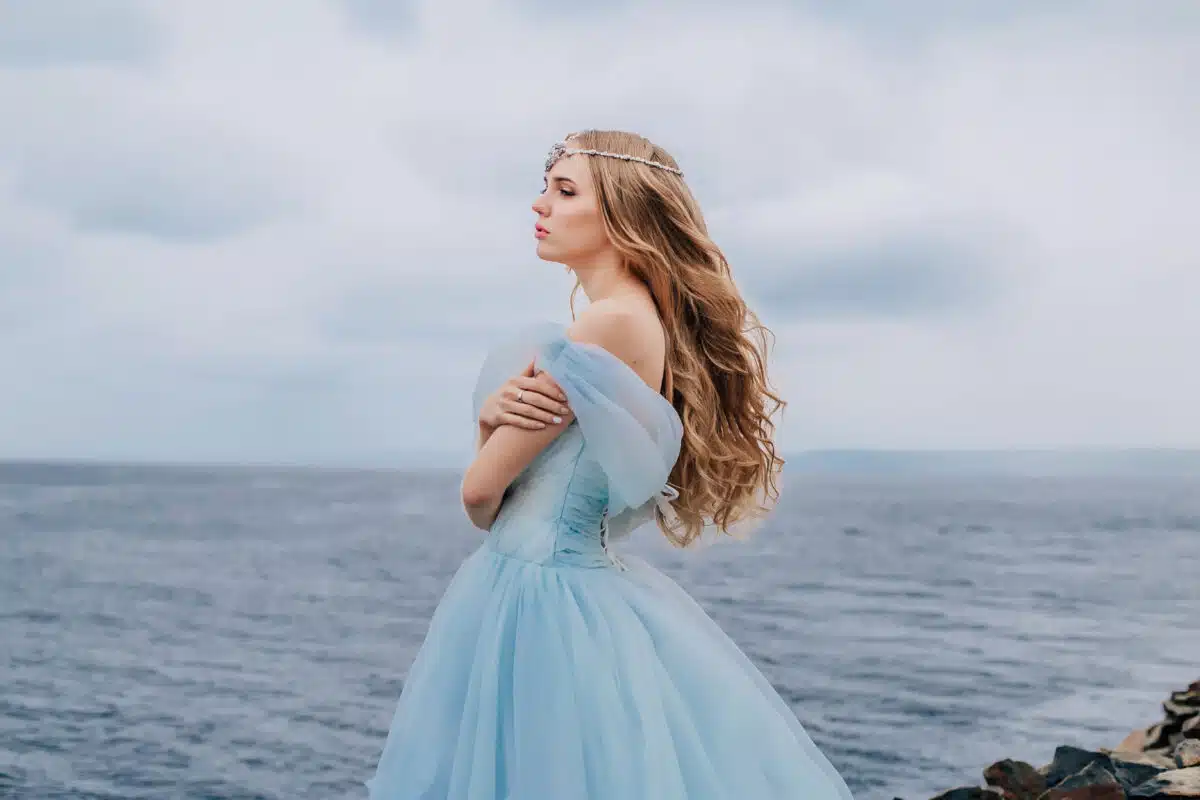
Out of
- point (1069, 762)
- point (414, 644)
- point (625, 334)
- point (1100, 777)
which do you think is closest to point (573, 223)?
point (625, 334)

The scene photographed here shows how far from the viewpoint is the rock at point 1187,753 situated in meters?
6.88

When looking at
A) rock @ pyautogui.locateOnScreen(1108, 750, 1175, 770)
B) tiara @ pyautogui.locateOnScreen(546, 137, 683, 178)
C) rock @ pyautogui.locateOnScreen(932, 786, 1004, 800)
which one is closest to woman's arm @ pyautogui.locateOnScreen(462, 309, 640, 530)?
tiara @ pyautogui.locateOnScreen(546, 137, 683, 178)

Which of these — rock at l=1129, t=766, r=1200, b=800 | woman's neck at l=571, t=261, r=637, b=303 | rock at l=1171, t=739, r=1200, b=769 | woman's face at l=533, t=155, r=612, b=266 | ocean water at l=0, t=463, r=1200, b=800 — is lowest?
ocean water at l=0, t=463, r=1200, b=800

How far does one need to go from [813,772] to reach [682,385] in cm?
89

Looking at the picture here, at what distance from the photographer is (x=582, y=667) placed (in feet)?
7.88

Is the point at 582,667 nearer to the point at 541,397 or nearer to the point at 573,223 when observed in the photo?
the point at 541,397

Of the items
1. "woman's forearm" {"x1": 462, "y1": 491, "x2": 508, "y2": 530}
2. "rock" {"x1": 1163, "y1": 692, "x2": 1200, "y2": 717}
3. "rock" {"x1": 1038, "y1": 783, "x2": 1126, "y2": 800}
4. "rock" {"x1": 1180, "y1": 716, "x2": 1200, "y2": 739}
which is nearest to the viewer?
"woman's forearm" {"x1": 462, "y1": 491, "x2": 508, "y2": 530}

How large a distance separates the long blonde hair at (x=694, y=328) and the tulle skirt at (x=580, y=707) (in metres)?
0.37

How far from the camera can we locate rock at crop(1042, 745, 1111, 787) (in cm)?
684

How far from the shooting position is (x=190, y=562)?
3822 centimetres

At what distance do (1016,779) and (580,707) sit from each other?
5.51 meters

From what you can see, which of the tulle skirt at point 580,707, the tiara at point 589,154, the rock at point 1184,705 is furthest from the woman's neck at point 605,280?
the rock at point 1184,705

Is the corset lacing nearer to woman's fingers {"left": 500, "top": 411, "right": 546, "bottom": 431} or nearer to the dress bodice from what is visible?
the dress bodice

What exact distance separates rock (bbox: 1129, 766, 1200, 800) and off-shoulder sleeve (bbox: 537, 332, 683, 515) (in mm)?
4857
